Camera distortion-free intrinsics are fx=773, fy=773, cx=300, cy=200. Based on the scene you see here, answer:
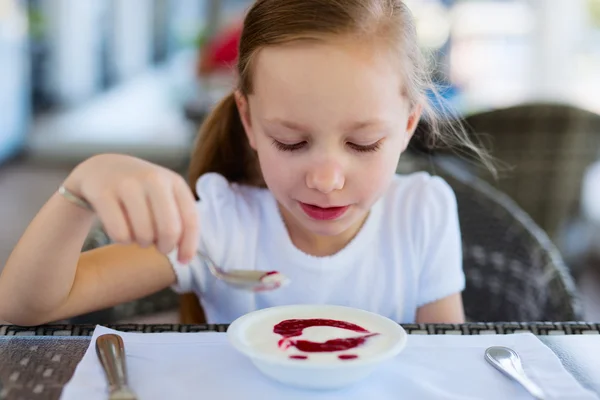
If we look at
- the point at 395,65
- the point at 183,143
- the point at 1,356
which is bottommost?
the point at 183,143

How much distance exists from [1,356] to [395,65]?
615mm

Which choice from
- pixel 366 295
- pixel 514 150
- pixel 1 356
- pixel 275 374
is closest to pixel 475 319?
pixel 366 295

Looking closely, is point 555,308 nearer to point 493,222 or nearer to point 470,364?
point 493,222

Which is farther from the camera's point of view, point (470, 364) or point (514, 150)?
point (514, 150)

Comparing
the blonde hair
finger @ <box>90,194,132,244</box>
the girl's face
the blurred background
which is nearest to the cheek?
the girl's face

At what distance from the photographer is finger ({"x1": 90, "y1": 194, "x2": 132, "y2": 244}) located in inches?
28.8

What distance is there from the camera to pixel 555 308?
4.15 ft

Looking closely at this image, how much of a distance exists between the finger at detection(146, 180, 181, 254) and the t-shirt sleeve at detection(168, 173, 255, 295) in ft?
1.57

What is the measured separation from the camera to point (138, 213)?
2.42 ft

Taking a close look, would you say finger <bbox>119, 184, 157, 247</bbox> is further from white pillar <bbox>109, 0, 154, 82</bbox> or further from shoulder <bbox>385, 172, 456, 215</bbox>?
white pillar <bbox>109, 0, 154, 82</bbox>

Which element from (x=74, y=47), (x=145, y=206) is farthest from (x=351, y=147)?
(x=74, y=47)

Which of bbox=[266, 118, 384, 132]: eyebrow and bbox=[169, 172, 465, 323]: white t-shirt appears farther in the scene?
bbox=[169, 172, 465, 323]: white t-shirt

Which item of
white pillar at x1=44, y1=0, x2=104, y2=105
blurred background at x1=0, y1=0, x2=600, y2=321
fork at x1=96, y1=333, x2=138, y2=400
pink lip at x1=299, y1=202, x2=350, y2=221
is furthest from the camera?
white pillar at x1=44, y1=0, x2=104, y2=105

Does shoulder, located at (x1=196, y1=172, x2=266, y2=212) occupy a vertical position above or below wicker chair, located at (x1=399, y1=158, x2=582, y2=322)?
above
